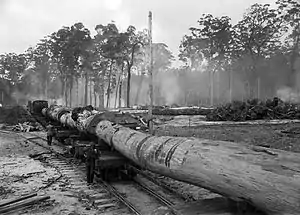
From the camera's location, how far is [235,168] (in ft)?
13.4

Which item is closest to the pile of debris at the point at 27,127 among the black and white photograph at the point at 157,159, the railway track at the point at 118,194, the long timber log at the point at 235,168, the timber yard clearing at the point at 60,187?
the black and white photograph at the point at 157,159

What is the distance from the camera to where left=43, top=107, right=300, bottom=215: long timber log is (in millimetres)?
3402

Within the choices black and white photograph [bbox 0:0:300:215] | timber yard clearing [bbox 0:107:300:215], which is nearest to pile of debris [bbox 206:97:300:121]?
black and white photograph [bbox 0:0:300:215]

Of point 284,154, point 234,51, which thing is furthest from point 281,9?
point 284,154

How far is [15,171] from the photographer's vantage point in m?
10.9

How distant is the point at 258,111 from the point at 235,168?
69.1 ft

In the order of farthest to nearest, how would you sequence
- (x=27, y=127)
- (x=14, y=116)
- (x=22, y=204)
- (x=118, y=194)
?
(x=14, y=116)
(x=27, y=127)
(x=118, y=194)
(x=22, y=204)

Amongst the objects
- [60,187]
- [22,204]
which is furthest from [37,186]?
[22,204]

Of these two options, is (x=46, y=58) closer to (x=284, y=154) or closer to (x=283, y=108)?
(x=283, y=108)

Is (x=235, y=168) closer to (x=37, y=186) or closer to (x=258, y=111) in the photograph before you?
(x=37, y=186)

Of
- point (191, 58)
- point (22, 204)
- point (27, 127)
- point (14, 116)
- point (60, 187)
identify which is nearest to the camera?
point (22, 204)

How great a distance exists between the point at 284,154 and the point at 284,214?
2.60 feet

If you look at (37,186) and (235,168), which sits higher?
(235,168)

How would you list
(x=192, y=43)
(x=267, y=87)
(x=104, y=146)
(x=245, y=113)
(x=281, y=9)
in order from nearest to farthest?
(x=104, y=146) → (x=245, y=113) → (x=281, y=9) → (x=192, y=43) → (x=267, y=87)
